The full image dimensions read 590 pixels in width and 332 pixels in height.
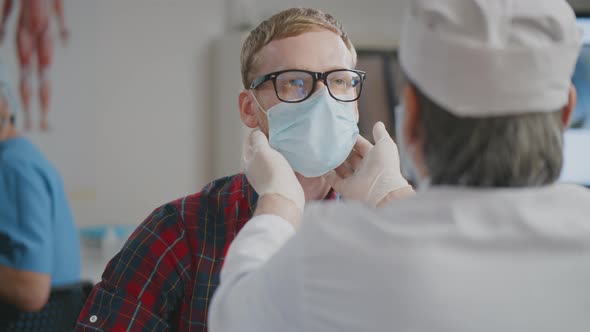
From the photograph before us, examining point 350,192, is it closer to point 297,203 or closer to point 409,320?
point 297,203

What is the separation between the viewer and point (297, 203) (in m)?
0.90

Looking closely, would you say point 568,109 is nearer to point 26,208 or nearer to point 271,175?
point 271,175

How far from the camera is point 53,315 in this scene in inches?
69.0

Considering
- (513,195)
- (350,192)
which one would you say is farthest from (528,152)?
(350,192)

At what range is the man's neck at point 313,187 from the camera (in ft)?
4.20

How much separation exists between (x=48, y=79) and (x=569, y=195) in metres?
2.84

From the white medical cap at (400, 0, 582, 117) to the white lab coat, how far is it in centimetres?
11

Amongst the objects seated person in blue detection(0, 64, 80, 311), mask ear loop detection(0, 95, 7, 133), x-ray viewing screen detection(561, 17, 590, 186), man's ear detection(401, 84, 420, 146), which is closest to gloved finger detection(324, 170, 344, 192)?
man's ear detection(401, 84, 420, 146)

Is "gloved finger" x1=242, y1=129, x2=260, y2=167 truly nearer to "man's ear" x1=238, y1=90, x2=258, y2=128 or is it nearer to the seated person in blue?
"man's ear" x1=238, y1=90, x2=258, y2=128

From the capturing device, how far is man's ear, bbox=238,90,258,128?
4.17 ft

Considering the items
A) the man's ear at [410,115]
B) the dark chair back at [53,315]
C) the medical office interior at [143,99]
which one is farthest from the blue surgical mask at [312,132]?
the medical office interior at [143,99]

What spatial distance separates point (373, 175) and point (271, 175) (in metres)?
0.26

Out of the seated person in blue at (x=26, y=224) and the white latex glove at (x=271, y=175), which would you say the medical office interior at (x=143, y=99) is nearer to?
the seated person in blue at (x=26, y=224)

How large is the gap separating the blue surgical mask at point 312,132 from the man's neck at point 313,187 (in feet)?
0.22
